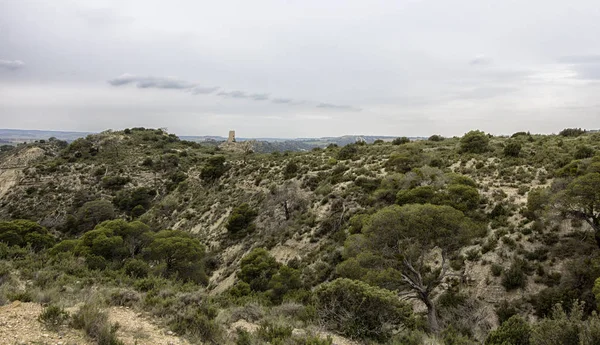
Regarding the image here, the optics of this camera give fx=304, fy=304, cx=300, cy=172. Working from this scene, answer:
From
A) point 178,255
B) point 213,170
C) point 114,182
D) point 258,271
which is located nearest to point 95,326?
point 258,271

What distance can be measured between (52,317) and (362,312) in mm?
6746

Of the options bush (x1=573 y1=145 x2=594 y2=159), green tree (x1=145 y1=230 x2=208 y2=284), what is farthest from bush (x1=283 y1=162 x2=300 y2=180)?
Result: bush (x1=573 y1=145 x2=594 y2=159)

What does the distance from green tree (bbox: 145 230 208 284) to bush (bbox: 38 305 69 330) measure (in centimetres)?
1220

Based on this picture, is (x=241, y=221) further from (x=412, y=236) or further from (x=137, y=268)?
(x=412, y=236)

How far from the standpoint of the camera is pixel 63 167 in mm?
42500

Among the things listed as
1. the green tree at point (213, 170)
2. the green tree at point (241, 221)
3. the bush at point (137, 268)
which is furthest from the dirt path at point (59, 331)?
the green tree at point (213, 170)

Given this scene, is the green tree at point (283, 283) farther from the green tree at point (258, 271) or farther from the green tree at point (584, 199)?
the green tree at point (584, 199)

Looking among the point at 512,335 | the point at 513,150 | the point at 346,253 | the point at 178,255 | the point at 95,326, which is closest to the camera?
the point at 95,326

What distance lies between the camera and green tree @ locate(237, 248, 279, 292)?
16.3 m

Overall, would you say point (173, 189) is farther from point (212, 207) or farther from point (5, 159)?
point (5, 159)

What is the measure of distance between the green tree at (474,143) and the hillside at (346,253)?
0.47 ft

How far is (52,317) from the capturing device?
5602mm

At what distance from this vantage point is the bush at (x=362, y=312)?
7594 mm

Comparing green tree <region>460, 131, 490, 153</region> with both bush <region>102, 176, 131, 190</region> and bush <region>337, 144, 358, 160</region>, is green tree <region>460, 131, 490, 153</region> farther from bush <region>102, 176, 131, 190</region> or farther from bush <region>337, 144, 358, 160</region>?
bush <region>102, 176, 131, 190</region>
